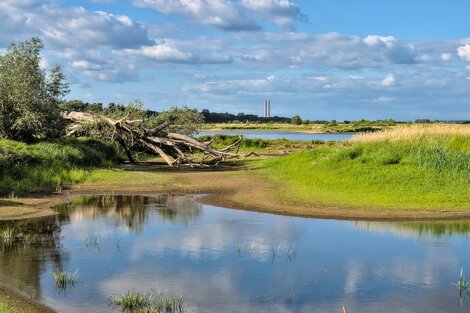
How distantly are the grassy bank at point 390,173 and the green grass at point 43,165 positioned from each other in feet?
30.6

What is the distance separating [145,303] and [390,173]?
642 inches

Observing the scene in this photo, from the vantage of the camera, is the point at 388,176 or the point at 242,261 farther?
the point at 388,176

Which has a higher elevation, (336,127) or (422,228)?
(336,127)

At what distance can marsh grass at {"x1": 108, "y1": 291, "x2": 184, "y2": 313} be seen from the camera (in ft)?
28.6

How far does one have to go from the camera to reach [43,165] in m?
25.2

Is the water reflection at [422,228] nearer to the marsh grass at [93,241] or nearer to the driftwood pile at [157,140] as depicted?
the marsh grass at [93,241]

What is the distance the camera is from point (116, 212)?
1905 centimetres

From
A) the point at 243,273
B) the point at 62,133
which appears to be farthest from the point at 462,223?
the point at 62,133

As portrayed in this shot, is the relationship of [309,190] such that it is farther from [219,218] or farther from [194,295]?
[194,295]

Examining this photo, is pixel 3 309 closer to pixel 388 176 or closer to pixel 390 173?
pixel 388 176

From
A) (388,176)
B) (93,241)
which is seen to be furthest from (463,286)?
(388,176)

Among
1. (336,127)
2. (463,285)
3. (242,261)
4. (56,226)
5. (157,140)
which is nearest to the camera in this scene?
(463,285)

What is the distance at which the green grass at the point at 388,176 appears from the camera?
20.3 m

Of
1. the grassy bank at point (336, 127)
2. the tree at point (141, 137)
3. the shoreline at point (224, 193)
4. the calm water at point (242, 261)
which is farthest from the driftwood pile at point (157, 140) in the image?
the grassy bank at point (336, 127)
